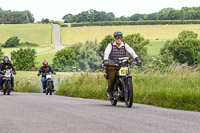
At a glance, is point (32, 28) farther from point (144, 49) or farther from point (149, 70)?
point (149, 70)

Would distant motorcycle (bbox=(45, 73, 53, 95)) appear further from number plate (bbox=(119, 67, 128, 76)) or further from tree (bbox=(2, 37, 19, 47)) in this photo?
tree (bbox=(2, 37, 19, 47))

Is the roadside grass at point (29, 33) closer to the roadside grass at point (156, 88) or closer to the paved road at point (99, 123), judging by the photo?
the roadside grass at point (156, 88)

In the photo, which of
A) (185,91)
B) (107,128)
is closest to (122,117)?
(107,128)

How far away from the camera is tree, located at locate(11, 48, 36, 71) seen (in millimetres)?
125944

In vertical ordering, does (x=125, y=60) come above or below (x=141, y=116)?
above

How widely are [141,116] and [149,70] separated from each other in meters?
9.98

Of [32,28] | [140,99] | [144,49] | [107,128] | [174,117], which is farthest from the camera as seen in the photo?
[32,28]

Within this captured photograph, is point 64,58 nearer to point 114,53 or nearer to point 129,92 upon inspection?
point 114,53

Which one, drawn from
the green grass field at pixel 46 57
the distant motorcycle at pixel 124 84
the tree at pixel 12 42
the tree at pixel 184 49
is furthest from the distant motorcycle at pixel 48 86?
the tree at pixel 12 42

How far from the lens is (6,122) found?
765cm

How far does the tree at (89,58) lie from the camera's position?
4403 inches

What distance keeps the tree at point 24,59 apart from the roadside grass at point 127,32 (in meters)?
13.9

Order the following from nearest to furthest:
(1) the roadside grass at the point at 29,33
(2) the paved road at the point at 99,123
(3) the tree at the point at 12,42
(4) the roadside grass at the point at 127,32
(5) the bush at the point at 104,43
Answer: (2) the paved road at the point at 99,123 < (5) the bush at the point at 104,43 < (4) the roadside grass at the point at 127,32 < (3) the tree at the point at 12,42 < (1) the roadside grass at the point at 29,33

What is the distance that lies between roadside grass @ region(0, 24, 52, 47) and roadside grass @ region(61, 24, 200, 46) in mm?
6111
